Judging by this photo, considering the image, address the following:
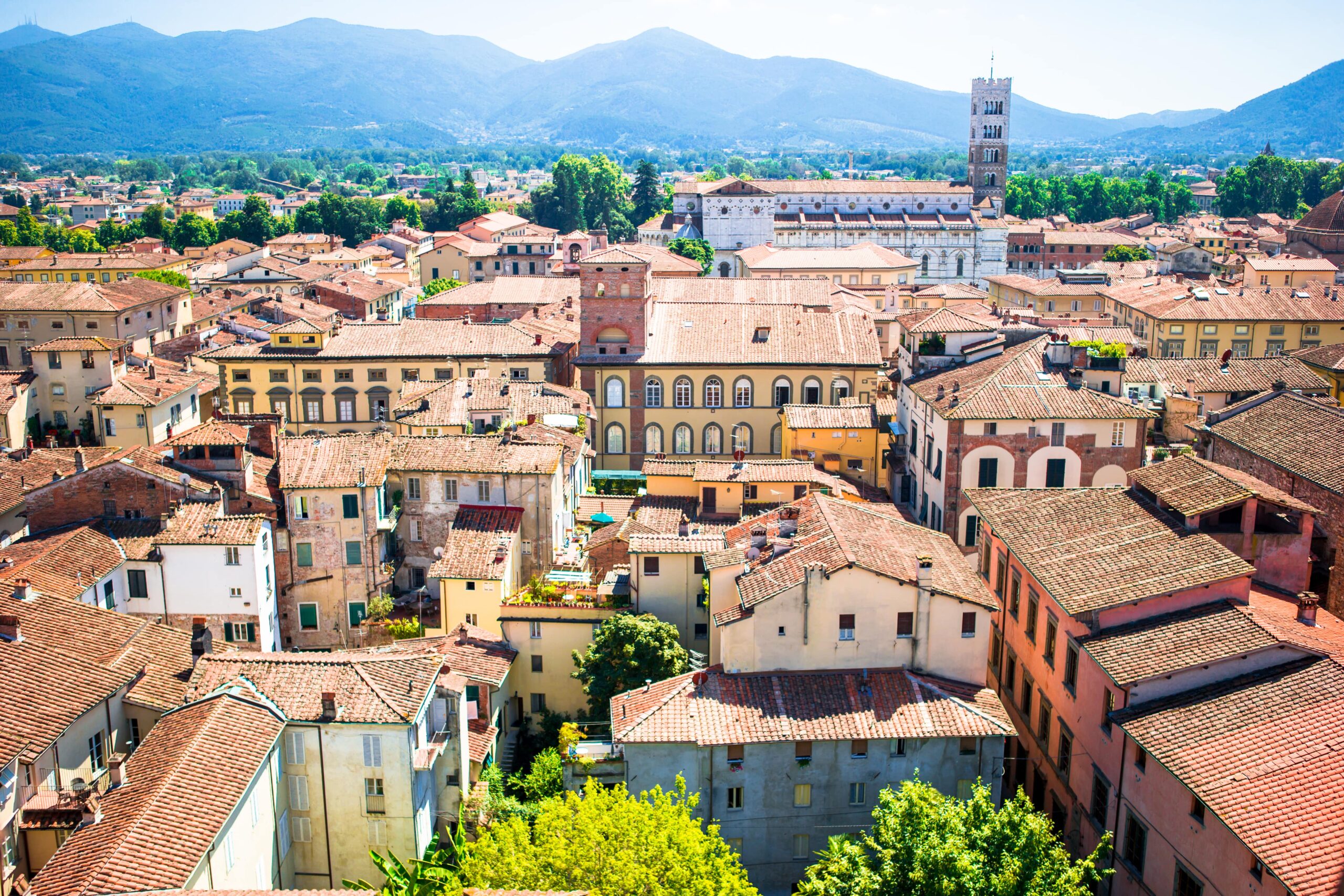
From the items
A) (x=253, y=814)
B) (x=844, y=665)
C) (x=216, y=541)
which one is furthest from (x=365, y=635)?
(x=844, y=665)

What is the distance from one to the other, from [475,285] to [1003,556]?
223ft

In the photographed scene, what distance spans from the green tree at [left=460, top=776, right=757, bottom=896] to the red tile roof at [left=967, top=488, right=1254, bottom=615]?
12.0 m

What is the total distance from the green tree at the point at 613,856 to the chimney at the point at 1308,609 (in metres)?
16.0

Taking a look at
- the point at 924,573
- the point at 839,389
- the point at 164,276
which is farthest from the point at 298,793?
the point at 164,276

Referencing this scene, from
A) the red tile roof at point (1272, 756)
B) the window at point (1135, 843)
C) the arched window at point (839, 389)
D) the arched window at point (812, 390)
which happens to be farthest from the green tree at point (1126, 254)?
the window at point (1135, 843)

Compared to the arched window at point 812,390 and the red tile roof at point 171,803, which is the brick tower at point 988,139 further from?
the red tile roof at point 171,803

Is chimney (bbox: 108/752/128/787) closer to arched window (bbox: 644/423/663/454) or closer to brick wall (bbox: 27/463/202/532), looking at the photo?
brick wall (bbox: 27/463/202/532)

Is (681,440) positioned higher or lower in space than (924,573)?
lower

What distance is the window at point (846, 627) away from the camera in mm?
31797

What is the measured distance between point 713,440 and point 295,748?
127ft

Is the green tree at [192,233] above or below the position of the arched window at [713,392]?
above

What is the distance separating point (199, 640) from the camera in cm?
3469

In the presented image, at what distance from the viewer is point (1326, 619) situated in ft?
99.2

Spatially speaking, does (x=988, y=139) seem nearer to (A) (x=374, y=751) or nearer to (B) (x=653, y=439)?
(B) (x=653, y=439)
